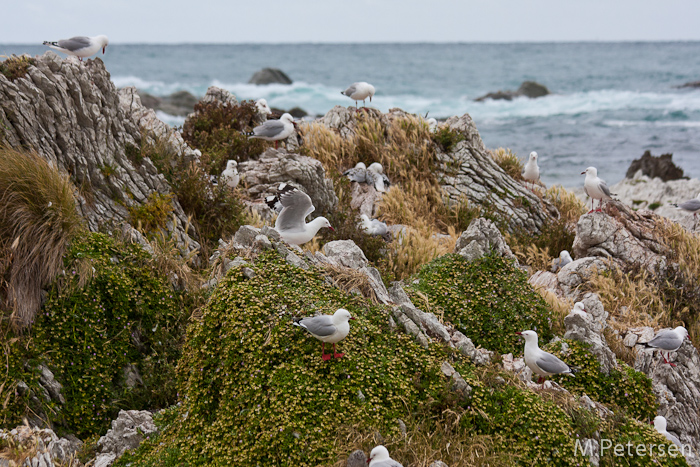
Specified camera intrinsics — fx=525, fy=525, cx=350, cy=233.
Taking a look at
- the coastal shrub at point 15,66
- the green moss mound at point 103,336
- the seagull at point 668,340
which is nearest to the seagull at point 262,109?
the coastal shrub at point 15,66

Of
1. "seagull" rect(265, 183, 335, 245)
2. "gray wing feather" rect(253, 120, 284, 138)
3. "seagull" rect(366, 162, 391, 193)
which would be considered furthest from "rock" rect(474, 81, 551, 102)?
"seagull" rect(265, 183, 335, 245)

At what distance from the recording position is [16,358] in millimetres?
5715

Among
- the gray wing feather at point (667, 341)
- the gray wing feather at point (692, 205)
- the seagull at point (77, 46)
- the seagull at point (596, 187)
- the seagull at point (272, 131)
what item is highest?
the seagull at point (77, 46)

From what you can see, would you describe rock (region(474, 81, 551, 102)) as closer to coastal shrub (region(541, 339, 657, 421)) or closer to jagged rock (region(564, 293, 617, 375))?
jagged rock (region(564, 293, 617, 375))

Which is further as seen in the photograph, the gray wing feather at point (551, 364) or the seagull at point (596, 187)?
the seagull at point (596, 187)

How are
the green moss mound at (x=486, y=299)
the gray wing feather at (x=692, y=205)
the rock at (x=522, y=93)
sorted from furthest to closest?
the rock at (x=522, y=93)
the gray wing feather at (x=692, y=205)
the green moss mound at (x=486, y=299)

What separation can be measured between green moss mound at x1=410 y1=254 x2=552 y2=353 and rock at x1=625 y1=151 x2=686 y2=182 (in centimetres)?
1764

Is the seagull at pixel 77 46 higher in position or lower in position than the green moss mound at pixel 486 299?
higher

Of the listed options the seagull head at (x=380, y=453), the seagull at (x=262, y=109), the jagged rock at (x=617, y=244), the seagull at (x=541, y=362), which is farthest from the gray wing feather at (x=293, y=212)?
the seagull at (x=262, y=109)

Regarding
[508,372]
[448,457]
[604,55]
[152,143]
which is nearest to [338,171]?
[152,143]

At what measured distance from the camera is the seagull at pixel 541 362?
6180mm

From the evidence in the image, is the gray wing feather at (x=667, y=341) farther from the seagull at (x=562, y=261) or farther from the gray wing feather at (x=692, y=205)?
the gray wing feather at (x=692, y=205)

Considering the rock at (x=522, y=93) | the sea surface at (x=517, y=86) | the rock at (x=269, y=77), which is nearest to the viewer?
the sea surface at (x=517, y=86)

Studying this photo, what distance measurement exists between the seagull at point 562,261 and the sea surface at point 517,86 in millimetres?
10685
